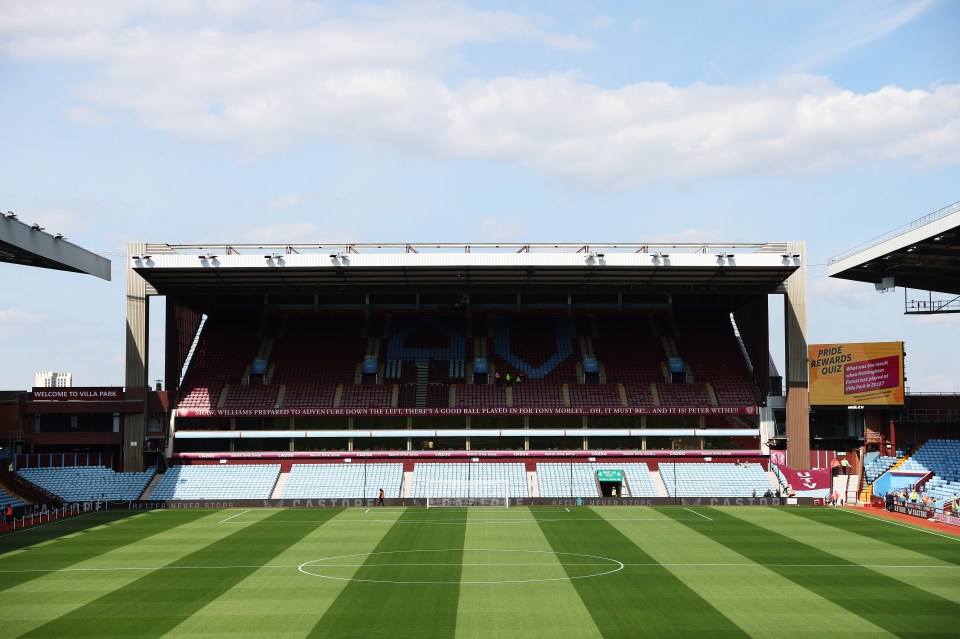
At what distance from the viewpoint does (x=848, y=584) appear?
116 feet

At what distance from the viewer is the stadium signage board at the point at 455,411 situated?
76006mm

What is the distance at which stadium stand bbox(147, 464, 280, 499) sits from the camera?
69.3 metres

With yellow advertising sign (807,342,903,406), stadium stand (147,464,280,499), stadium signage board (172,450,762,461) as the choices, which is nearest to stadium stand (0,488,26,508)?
stadium stand (147,464,280,499)

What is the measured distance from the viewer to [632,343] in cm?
8350

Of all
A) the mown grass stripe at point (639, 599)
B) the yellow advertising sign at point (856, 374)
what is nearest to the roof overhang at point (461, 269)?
the yellow advertising sign at point (856, 374)

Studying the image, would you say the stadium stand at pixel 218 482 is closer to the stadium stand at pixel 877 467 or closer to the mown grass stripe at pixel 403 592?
the mown grass stripe at pixel 403 592

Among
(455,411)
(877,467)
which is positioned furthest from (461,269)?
(877,467)

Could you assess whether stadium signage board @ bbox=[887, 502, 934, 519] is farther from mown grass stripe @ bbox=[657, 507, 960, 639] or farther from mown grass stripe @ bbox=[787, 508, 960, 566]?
mown grass stripe @ bbox=[657, 507, 960, 639]

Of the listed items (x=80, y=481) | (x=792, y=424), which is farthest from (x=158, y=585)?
(x=792, y=424)

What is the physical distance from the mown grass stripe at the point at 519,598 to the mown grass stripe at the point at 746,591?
465 cm

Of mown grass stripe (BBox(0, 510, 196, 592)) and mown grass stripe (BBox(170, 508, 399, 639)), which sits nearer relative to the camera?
mown grass stripe (BBox(170, 508, 399, 639))

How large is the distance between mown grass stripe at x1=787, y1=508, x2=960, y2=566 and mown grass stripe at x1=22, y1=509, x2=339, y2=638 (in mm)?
28847

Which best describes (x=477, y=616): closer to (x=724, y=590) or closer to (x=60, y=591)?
(x=724, y=590)

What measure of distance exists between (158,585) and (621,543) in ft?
69.5
